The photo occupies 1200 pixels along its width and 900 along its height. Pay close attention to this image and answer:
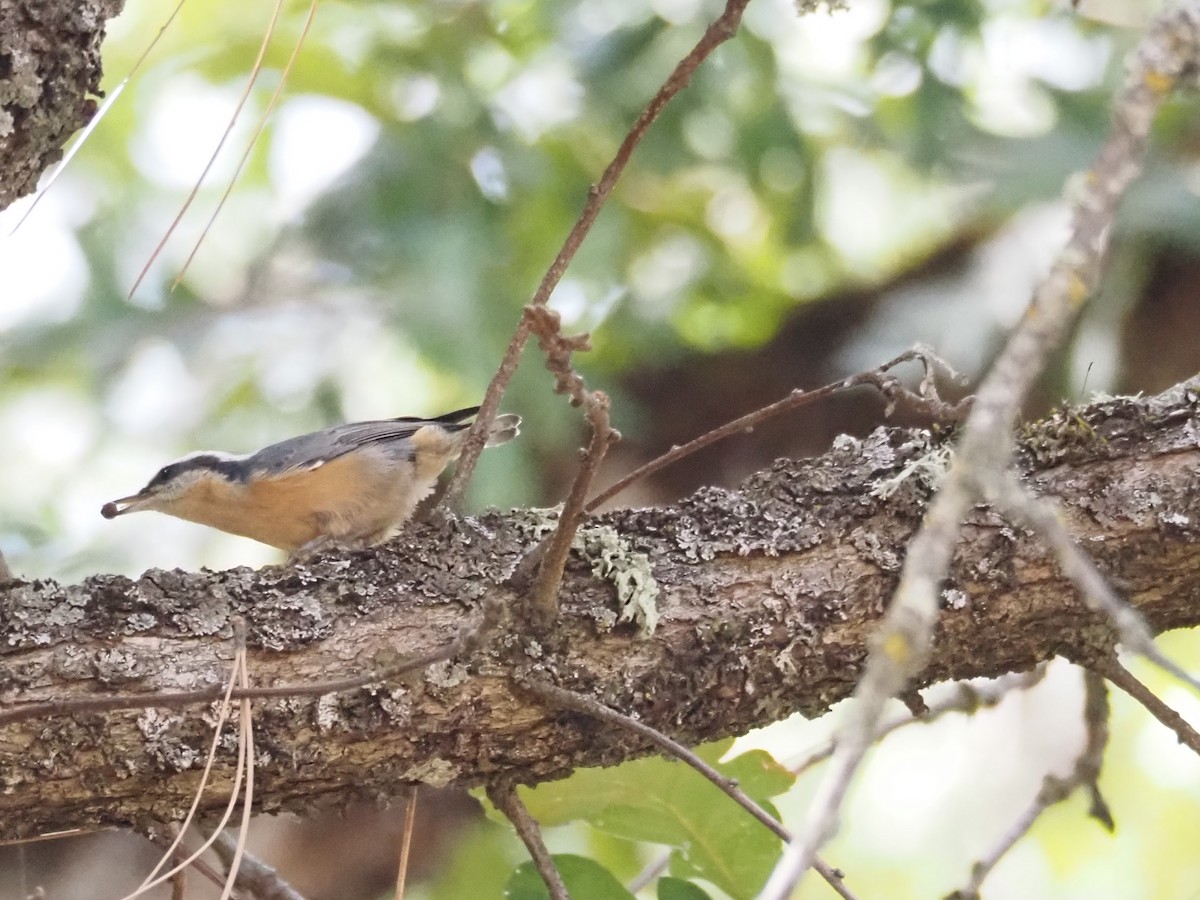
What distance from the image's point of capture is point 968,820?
207 inches

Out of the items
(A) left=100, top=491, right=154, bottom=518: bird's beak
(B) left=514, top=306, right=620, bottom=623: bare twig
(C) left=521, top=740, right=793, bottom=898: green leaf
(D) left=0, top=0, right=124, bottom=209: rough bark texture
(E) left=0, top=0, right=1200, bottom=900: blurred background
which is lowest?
(C) left=521, top=740, right=793, bottom=898: green leaf

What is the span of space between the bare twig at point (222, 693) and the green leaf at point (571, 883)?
1.93 ft

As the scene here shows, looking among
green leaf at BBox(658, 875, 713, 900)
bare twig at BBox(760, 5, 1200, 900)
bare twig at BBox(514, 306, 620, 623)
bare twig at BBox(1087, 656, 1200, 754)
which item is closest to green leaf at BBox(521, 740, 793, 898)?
green leaf at BBox(658, 875, 713, 900)

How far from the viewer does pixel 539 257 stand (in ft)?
11.9

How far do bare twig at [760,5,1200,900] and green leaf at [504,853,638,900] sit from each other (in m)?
1.30

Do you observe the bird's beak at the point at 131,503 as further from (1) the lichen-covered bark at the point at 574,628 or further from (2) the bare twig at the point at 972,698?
(2) the bare twig at the point at 972,698

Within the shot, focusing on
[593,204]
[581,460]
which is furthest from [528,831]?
[593,204]

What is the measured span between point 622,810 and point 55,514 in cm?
256

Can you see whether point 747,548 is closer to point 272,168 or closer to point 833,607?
point 833,607

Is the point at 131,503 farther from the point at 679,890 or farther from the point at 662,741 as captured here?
the point at 662,741

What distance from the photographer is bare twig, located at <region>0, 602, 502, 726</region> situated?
1.43 meters

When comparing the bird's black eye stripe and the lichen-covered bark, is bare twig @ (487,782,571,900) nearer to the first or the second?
the lichen-covered bark

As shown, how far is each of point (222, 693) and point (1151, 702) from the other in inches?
52.9

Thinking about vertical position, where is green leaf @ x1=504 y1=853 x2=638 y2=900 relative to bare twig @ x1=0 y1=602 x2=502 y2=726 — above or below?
below
